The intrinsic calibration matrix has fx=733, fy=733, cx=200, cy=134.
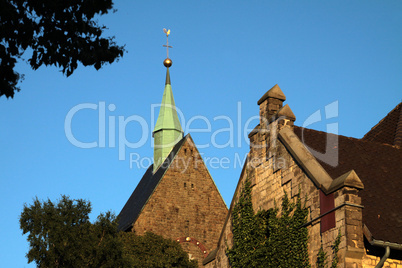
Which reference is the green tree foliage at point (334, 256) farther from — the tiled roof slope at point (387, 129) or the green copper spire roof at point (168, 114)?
the green copper spire roof at point (168, 114)

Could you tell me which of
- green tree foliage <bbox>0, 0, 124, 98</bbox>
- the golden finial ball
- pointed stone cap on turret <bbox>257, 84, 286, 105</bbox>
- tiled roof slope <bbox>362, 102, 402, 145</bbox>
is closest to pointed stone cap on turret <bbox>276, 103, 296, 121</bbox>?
pointed stone cap on turret <bbox>257, 84, 286, 105</bbox>

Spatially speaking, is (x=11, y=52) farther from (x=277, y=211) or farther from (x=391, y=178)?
(x=391, y=178)

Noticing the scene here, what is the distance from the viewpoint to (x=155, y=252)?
40844mm

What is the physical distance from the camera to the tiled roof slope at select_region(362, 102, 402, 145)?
81.9 feet

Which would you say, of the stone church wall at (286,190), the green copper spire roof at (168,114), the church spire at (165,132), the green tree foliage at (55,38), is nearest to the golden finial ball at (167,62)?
the green copper spire roof at (168,114)

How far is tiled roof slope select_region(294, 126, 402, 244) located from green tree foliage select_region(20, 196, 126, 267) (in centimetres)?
1238

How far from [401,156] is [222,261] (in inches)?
252

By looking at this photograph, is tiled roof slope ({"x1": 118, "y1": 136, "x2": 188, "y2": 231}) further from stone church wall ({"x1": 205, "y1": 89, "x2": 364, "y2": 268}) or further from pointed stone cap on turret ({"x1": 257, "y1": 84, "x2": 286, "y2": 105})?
pointed stone cap on turret ({"x1": 257, "y1": 84, "x2": 286, "y2": 105})

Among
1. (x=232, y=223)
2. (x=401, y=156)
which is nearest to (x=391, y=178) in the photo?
(x=401, y=156)

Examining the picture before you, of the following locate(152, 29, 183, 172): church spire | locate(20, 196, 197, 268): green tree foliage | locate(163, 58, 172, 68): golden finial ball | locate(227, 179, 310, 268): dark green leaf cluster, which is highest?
locate(163, 58, 172, 68): golden finial ball

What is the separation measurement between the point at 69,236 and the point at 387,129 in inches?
547

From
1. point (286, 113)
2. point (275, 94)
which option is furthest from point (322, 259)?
point (275, 94)

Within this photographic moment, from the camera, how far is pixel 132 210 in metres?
52.5

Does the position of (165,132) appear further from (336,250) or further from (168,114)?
(336,250)
